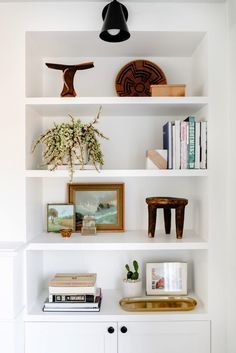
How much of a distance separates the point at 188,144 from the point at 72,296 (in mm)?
1086

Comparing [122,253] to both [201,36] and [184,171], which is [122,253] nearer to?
[184,171]

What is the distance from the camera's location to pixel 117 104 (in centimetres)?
200

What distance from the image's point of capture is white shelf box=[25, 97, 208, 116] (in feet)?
6.48

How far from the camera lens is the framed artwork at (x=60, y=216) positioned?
2.31m

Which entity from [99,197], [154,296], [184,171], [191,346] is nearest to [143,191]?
[99,197]

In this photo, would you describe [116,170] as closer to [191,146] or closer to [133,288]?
[191,146]

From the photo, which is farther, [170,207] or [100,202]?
[100,202]

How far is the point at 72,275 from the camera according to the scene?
2219 millimetres

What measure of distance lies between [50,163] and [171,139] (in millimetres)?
696

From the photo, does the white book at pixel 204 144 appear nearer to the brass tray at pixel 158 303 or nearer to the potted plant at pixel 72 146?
the potted plant at pixel 72 146

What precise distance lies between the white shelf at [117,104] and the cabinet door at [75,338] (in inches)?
47.3
